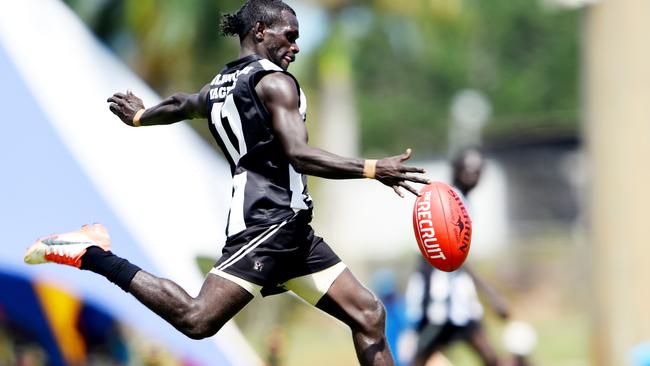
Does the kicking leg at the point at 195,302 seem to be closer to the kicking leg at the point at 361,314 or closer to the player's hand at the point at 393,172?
the kicking leg at the point at 361,314

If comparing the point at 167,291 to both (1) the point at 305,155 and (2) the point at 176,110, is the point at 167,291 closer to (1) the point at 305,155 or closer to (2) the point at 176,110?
(1) the point at 305,155

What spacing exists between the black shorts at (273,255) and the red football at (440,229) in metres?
0.51

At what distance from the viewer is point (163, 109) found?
7.11m

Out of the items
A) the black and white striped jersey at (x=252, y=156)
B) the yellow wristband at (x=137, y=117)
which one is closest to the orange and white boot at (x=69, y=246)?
the black and white striped jersey at (x=252, y=156)

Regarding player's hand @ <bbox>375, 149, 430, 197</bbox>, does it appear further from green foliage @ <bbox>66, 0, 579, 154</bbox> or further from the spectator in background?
green foliage @ <bbox>66, 0, 579, 154</bbox>

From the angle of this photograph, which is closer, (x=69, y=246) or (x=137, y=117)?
(x=69, y=246)

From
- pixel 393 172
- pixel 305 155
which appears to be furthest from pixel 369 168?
pixel 305 155

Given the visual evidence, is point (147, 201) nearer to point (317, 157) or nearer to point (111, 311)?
point (111, 311)

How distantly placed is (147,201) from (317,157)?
429 cm

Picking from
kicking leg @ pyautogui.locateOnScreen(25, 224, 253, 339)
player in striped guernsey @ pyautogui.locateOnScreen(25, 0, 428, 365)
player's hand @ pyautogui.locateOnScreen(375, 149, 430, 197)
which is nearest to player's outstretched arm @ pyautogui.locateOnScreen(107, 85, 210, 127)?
player in striped guernsey @ pyautogui.locateOnScreen(25, 0, 428, 365)


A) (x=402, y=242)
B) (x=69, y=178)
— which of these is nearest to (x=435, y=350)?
(x=69, y=178)

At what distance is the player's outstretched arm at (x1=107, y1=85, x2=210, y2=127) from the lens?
22.6 feet

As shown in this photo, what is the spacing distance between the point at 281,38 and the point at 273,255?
3.58ft

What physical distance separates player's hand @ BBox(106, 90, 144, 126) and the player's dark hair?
0.93 m
